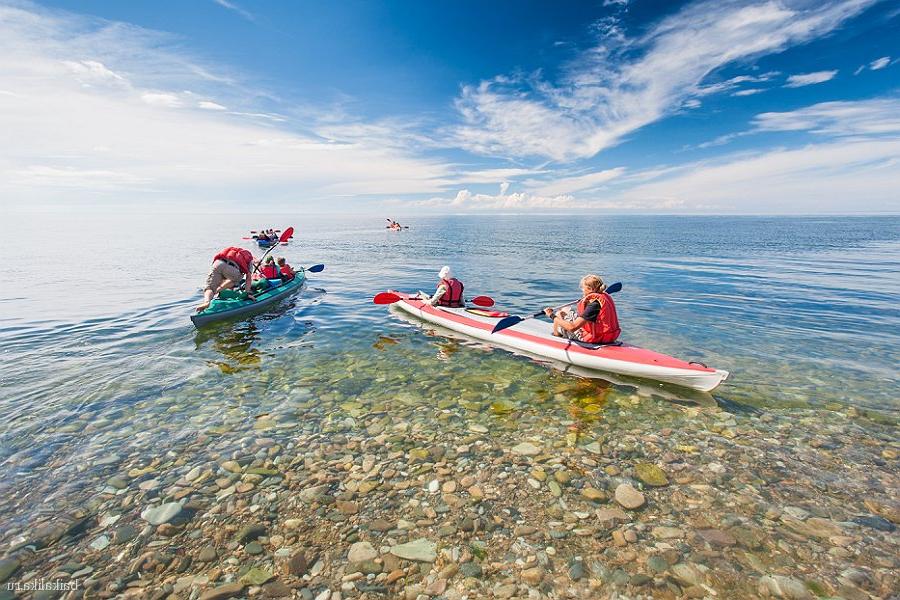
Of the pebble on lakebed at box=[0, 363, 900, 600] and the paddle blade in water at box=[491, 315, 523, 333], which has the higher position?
the paddle blade in water at box=[491, 315, 523, 333]

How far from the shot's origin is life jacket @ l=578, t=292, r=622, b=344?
11.0 meters

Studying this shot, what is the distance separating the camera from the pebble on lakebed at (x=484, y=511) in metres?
4.48

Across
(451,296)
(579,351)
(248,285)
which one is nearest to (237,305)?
(248,285)

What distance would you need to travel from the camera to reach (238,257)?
17.2 meters

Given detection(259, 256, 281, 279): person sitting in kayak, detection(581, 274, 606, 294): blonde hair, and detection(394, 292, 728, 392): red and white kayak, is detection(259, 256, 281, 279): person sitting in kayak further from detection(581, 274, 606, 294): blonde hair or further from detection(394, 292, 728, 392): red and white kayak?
detection(581, 274, 606, 294): blonde hair

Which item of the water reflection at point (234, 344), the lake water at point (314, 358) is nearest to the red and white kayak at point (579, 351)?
the lake water at point (314, 358)

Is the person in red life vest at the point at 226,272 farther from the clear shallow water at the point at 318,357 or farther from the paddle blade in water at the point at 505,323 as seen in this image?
the paddle blade in water at the point at 505,323

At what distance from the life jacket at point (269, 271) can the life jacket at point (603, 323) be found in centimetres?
1623

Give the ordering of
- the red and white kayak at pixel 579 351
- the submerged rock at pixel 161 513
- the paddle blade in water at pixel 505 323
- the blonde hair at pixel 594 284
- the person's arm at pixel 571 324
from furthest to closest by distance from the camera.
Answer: the paddle blade in water at pixel 505 323, the person's arm at pixel 571 324, the blonde hair at pixel 594 284, the red and white kayak at pixel 579 351, the submerged rock at pixel 161 513

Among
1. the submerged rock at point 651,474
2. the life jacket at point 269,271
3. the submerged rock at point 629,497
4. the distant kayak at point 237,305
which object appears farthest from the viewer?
the life jacket at point 269,271

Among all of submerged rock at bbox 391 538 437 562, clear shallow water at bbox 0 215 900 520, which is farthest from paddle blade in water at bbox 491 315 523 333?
submerged rock at bbox 391 538 437 562

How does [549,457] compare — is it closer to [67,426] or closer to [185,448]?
[185,448]

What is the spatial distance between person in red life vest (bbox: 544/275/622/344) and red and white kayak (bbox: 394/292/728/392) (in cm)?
31

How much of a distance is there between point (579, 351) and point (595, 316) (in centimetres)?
109
